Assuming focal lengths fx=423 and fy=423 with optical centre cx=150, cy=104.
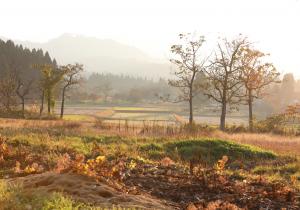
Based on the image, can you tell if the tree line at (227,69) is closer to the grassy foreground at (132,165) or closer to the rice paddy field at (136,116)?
the rice paddy field at (136,116)

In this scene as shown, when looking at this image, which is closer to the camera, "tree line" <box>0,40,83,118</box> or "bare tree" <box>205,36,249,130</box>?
"bare tree" <box>205,36,249,130</box>

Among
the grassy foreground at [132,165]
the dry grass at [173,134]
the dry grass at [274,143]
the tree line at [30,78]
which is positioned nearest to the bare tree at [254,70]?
the dry grass at [173,134]

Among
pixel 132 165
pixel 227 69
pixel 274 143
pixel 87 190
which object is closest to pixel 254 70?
pixel 227 69

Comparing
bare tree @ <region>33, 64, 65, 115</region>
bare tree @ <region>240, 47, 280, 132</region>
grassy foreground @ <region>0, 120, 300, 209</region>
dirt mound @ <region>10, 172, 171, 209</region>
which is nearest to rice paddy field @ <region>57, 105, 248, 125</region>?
bare tree @ <region>33, 64, 65, 115</region>

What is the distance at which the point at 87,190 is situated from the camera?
6496mm

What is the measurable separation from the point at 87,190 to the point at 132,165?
365cm

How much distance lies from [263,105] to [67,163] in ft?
356

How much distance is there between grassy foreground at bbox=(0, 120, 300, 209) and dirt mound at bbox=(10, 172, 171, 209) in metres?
0.19

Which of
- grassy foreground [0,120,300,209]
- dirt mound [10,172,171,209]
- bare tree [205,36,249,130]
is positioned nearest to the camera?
dirt mound [10,172,171,209]

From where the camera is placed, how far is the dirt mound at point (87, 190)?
19.9 feet

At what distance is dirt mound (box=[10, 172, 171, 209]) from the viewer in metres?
6.08

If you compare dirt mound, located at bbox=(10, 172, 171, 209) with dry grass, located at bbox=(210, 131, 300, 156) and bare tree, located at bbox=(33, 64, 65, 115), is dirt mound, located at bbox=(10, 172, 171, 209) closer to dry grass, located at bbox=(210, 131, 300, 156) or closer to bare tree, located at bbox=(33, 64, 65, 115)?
dry grass, located at bbox=(210, 131, 300, 156)

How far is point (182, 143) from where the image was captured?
20.2 m

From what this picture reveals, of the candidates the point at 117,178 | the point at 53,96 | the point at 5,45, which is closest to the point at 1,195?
the point at 117,178
